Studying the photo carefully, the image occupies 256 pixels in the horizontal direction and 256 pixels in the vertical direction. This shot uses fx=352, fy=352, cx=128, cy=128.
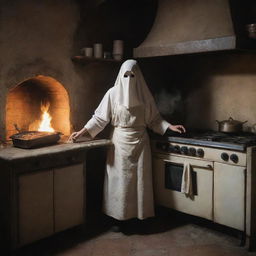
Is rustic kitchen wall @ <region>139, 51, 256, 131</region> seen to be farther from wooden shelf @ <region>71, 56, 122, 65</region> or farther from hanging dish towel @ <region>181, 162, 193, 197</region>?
hanging dish towel @ <region>181, 162, 193, 197</region>

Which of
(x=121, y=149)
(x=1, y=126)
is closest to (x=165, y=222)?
(x=121, y=149)

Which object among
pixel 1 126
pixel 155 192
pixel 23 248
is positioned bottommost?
pixel 23 248

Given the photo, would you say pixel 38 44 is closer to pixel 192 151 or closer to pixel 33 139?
pixel 33 139

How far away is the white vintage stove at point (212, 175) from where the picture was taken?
328 centimetres

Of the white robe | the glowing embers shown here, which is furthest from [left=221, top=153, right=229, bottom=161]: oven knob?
the glowing embers

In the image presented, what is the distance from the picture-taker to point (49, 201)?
10.7ft

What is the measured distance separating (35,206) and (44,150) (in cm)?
51

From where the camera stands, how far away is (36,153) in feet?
10.1

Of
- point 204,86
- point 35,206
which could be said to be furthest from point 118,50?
point 35,206

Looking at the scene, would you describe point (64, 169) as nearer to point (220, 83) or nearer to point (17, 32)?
point (17, 32)

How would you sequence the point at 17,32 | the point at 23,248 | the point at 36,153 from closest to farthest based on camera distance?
the point at 36,153, the point at 23,248, the point at 17,32

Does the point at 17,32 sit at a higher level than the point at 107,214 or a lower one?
higher

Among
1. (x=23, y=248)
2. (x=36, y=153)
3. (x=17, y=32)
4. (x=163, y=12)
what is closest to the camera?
(x=36, y=153)

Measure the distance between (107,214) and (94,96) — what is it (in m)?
1.42
